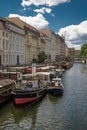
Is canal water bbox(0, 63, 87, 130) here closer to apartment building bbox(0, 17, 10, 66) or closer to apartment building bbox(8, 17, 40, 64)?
apartment building bbox(0, 17, 10, 66)

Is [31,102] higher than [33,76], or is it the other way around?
[33,76]

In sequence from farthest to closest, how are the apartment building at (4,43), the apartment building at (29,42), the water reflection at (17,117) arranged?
the apartment building at (29,42) → the apartment building at (4,43) → the water reflection at (17,117)

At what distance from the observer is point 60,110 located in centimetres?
2873

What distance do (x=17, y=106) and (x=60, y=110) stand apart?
4.64 metres

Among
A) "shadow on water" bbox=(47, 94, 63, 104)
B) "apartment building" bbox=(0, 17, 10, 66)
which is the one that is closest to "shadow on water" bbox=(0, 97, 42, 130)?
"shadow on water" bbox=(47, 94, 63, 104)

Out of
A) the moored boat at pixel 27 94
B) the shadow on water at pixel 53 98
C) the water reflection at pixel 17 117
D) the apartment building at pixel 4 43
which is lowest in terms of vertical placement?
the water reflection at pixel 17 117

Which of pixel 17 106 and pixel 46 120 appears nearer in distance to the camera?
pixel 46 120

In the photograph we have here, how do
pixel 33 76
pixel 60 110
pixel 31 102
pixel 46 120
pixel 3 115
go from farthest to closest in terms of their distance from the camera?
pixel 33 76, pixel 31 102, pixel 60 110, pixel 3 115, pixel 46 120

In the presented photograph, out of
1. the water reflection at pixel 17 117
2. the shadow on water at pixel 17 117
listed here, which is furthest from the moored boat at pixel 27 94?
the water reflection at pixel 17 117

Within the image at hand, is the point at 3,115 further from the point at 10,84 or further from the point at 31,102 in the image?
the point at 10,84

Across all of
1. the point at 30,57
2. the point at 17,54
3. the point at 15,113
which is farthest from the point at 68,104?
the point at 30,57


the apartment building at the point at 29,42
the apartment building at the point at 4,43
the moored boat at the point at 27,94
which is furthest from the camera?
the apartment building at the point at 29,42

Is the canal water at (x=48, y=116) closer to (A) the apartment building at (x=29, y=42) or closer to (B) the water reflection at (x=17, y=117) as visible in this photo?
(B) the water reflection at (x=17, y=117)

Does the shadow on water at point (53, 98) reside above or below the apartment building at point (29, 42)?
below
